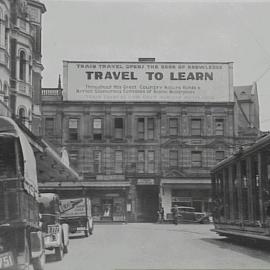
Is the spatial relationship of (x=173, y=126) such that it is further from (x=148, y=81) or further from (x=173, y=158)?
(x=148, y=81)

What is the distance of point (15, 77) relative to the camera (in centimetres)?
2972

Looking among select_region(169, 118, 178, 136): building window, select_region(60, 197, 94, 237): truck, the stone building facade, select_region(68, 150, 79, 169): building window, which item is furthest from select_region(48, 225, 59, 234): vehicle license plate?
select_region(169, 118, 178, 136): building window

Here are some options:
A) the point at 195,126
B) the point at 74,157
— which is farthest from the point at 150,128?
the point at 74,157

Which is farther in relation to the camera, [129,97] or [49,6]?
[129,97]

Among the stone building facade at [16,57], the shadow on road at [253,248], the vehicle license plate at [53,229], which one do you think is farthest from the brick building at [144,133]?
the vehicle license plate at [53,229]

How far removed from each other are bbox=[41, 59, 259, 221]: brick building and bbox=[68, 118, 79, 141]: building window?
0.26 ft

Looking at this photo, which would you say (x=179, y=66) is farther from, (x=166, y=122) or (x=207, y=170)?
(x=207, y=170)

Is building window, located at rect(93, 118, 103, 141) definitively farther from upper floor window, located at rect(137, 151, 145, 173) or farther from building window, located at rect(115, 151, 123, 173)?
upper floor window, located at rect(137, 151, 145, 173)

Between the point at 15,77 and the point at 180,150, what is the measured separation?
19.8 m

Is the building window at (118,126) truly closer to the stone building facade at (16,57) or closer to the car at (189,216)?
the car at (189,216)

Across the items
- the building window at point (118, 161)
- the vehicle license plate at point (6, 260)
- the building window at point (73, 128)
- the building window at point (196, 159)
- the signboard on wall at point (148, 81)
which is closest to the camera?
the vehicle license plate at point (6, 260)

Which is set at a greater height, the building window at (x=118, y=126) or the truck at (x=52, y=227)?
the building window at (x=118, y=126)

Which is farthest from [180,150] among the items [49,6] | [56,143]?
[49,6]

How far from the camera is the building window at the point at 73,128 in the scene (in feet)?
152
